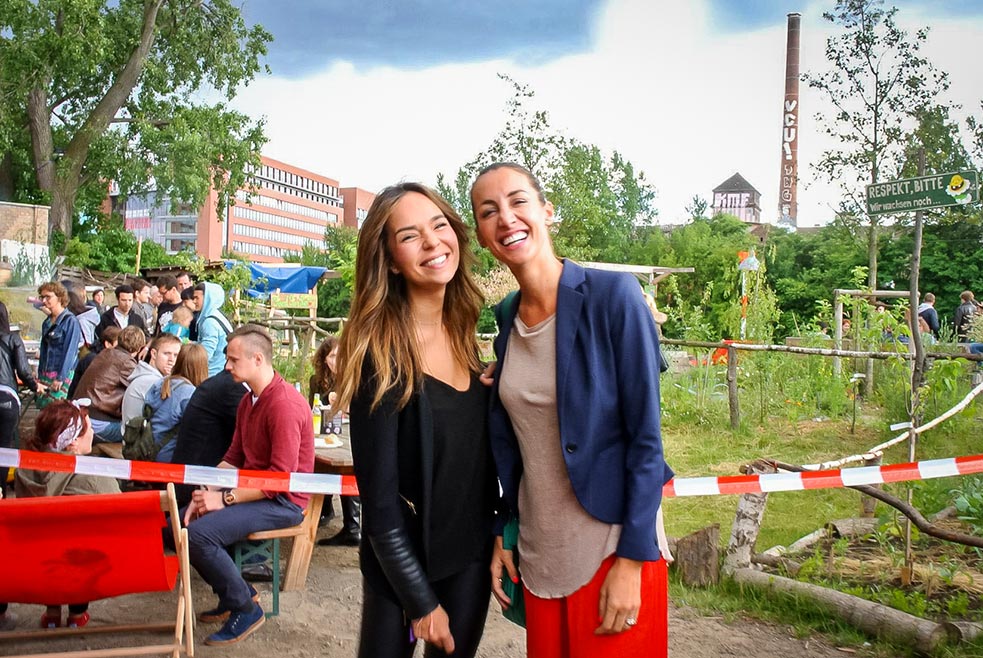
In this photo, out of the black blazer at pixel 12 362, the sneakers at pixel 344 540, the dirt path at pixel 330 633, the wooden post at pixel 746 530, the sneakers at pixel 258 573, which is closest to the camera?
the dirt path at pixel 330 633

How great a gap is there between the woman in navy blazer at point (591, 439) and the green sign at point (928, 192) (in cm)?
309

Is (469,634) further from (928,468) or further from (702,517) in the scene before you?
(702,517)

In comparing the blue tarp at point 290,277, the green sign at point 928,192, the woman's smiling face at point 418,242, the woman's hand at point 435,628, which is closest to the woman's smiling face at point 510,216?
the woman's smiling face at point 418,242

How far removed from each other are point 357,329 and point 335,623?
2949 millimetres

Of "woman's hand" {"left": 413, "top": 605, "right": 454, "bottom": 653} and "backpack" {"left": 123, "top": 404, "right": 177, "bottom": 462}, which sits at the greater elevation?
"woman's hand" {"left": 413, "top": 605, "right": 454, "bottom": 653}

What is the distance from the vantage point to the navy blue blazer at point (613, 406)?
5.56 feet

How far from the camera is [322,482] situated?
4.34 meters

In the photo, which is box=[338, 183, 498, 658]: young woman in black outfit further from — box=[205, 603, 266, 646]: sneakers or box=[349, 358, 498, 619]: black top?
box=[205, 603, 266, 646]: sneakers

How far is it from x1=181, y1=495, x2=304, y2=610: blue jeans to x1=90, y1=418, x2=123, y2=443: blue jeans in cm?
257

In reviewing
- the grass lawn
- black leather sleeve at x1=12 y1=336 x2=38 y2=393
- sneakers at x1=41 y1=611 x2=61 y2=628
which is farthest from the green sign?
black leather sleeve at x1=12 y1=336 x2=38 y2=393

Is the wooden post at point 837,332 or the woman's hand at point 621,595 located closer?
the woman's hand at point 621,595

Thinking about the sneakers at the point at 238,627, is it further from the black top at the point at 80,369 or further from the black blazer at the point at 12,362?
the black top at the point at 80,369

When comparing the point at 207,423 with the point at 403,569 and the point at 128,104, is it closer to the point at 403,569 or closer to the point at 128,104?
the point at 403,569

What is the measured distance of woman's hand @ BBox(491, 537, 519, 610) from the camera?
1932mm
